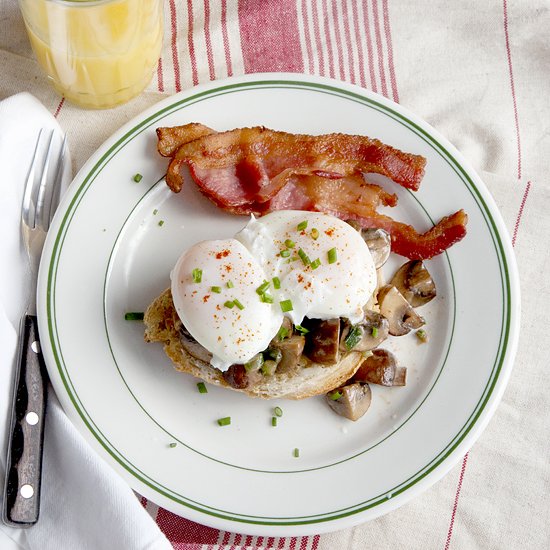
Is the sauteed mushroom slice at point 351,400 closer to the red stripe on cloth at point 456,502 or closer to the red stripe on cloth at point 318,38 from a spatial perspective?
the red stripe on cloth at point 456,502

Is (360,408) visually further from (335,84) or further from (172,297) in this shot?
(335,84)

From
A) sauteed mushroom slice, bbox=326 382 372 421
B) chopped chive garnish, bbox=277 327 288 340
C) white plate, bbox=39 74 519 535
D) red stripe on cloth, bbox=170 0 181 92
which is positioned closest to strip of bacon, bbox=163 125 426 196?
white plate, bbox=39 74 519 535

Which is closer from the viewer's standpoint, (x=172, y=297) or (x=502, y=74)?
(x=172, y=297)

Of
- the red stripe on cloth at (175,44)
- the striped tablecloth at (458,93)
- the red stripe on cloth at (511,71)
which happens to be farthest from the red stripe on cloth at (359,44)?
the red stripe on cloth at (175,44)

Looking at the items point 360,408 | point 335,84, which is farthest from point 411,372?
point 335,84

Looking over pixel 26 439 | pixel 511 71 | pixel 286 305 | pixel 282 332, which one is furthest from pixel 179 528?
pixel 511 71

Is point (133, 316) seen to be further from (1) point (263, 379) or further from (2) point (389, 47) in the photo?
(2) point (389, 47)
